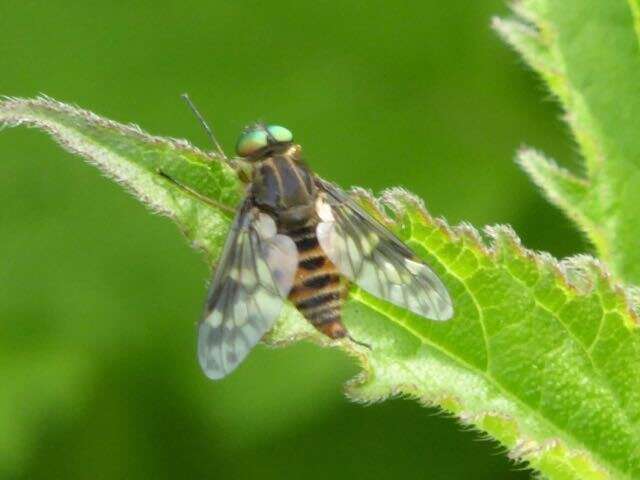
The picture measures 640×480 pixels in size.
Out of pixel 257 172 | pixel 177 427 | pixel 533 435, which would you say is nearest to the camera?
pixel 533 435

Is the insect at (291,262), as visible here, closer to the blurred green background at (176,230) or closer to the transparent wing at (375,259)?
the transparent wing at (375,259)

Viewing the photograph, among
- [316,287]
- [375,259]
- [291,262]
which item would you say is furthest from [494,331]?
[291,262]

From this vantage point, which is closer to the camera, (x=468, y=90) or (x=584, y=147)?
(x=584, y=147)

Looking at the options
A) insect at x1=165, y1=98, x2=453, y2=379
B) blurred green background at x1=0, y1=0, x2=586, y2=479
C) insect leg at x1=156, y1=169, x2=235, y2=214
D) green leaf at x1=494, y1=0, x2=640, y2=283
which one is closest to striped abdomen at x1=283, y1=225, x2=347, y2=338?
insect at x1=165, y1=98, x2=453, y2=379

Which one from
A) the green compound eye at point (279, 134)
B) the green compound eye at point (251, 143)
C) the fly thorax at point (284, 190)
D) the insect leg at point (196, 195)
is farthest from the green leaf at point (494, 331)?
the green compound eye at point (279, 134)

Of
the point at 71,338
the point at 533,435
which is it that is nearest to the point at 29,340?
the point at 71,338

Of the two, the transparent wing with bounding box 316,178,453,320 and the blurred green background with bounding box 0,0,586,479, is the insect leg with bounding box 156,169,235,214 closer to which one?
the transparent wing with bounding box 316,178,453,320

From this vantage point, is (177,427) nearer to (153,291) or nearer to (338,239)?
(153,291)
